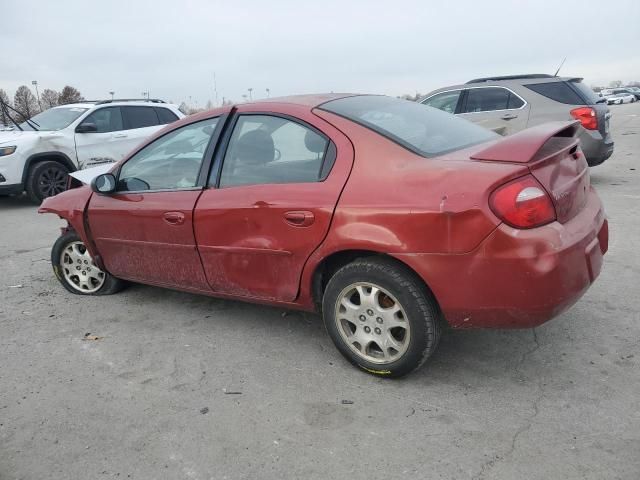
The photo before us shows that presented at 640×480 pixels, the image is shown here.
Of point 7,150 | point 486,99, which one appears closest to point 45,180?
point 7,150

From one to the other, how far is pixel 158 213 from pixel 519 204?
237cm

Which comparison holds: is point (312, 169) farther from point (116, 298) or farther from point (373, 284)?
point (116, 298)

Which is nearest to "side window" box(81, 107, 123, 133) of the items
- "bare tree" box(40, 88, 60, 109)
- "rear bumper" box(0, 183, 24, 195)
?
"rear bumper" box(0, 183, 24, 195)

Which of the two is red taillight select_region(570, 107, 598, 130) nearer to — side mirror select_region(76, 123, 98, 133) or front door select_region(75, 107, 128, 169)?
front door select_region(75, 107, 128, 169)

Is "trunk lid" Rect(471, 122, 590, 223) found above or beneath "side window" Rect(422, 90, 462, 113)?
beneath

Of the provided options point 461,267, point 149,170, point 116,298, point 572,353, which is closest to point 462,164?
point 461,267

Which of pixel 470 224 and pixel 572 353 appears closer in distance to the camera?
pixel 470 224

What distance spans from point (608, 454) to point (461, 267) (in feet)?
3.30

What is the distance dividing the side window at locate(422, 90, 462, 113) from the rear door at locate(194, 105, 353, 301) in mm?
5986

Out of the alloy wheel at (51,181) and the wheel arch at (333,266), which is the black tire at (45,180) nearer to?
the alloy wheel at (51,181)

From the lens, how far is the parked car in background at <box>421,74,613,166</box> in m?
7.82

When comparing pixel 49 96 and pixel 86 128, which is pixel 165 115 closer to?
pixel 86 128

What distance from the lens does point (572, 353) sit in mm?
3244

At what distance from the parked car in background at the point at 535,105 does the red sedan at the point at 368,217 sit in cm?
498
